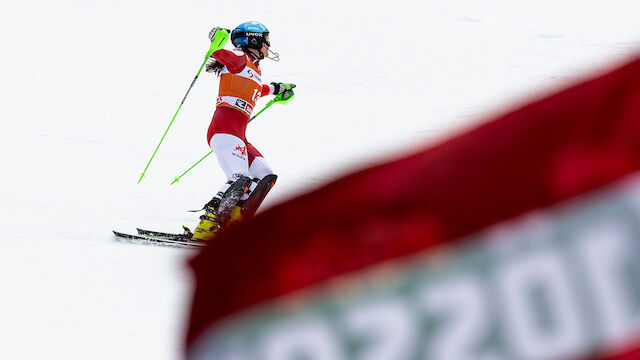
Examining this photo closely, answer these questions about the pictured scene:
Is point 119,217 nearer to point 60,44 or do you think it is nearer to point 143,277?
point 143,277

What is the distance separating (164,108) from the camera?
1520 centimetres

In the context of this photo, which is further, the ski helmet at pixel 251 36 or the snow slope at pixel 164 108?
the ski helmet at pixel 251 36

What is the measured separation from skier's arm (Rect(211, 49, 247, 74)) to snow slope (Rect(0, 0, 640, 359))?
1.53 meters

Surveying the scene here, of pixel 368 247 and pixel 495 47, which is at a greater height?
pixel 495 47

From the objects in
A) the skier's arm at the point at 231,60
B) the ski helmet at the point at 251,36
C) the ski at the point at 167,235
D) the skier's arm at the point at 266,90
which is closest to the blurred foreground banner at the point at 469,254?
the ski at the point at 167,235

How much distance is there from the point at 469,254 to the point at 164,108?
14.8 meters

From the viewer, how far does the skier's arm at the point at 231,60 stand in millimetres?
6793

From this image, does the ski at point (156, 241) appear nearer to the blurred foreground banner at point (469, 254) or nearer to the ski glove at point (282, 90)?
the ski glove at point (282, 90)

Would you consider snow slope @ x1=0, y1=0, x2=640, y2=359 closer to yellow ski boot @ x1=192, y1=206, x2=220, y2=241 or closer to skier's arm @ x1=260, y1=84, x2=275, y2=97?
yellow ski boot @ x1=192, y1=206, x2=220, y2=241

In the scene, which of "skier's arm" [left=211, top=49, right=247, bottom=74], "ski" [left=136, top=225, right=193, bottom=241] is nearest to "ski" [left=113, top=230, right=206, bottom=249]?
"ski" [left=136, top=225, right=193, bottom=241]

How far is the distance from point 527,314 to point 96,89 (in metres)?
16.3

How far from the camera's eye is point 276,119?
45.3ft

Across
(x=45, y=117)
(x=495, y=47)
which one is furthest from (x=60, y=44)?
(x=495, y=47)

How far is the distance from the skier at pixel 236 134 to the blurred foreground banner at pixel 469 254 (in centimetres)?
543
